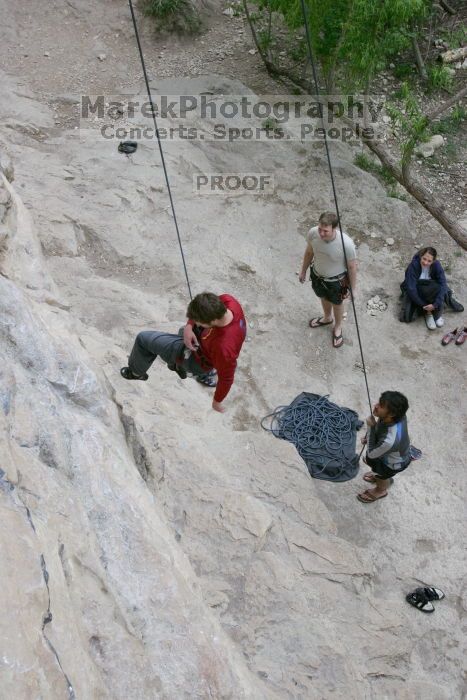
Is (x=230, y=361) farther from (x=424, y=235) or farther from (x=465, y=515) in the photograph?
(x=424, y=235)

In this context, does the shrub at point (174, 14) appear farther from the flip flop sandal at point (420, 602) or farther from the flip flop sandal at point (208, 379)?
the flip flop sandal at point (420, 602)

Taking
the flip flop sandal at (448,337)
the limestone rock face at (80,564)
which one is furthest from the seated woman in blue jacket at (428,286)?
the limestone rock face at (80,564)

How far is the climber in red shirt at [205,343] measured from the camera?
343 centimetres

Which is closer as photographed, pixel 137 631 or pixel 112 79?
pixel 137 631

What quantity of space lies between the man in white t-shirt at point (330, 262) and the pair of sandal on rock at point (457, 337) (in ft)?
3.66

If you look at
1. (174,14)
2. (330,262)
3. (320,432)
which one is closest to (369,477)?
(320,432)

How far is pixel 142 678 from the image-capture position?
2.27 meters

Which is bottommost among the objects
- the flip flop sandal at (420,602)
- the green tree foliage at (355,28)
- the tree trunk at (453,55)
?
the flip flop sandal at (420,602)

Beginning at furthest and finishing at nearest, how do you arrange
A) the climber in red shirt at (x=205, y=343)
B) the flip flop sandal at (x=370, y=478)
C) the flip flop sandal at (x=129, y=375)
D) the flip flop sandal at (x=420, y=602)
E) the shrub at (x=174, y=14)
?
the shrub at (x=174, y=14)
the flip flop sandal at (x=370, y=478)
the flip flop sandal at (x=129, y=375)
the flip flop sandal at (x=420, y=602)
the climber in red shirt at (x=205, y=343)

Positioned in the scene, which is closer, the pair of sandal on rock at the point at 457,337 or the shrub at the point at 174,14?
the pair of sandal on rock at the point at 457,337

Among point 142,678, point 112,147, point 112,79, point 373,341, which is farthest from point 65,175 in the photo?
point 142,678

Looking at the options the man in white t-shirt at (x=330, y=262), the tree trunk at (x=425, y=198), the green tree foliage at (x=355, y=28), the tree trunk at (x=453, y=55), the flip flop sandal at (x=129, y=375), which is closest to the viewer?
the flip flop sandal at (x=129, y=375)

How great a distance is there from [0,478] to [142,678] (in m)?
0.89

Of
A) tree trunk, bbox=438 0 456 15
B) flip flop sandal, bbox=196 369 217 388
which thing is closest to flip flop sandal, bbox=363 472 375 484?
flip flop sandal, bbox=196 369 217 388
